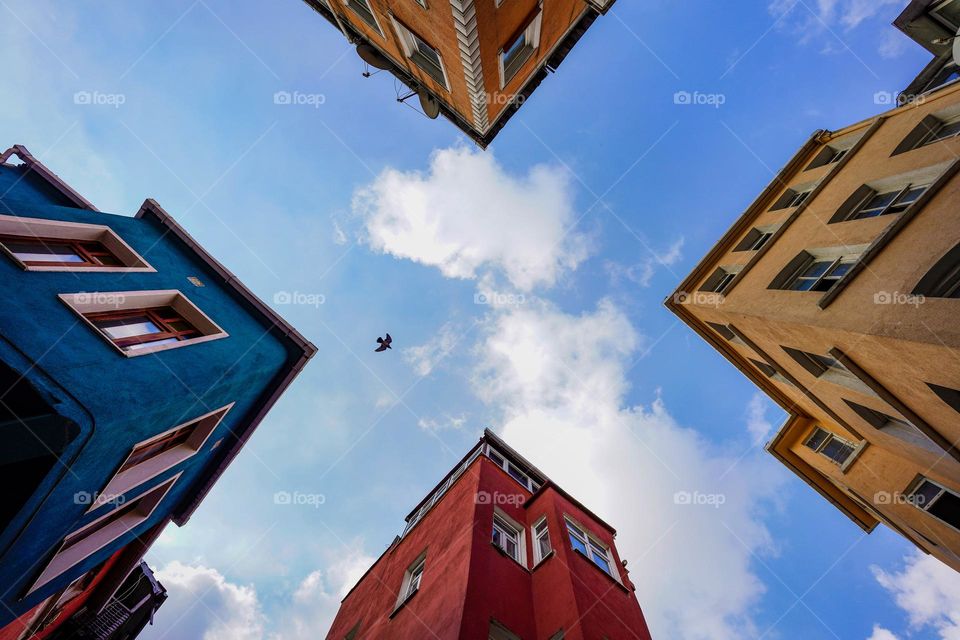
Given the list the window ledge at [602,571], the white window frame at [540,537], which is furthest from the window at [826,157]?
the white window frame at [540,537]

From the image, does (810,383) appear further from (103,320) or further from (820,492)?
(103,320)

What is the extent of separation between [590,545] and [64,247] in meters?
19.5

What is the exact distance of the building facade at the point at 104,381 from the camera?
8.66 metres

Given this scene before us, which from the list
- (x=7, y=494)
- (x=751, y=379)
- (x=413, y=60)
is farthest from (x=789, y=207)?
(x=7, y=494)

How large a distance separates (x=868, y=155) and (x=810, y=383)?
7.36 meters

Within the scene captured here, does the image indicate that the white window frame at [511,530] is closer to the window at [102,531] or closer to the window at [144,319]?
the window at [144,319]

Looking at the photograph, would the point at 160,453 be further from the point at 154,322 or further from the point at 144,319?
the point at 144,319

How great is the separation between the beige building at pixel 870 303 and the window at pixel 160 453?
18.1 meters

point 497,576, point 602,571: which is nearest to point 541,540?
point 602,571

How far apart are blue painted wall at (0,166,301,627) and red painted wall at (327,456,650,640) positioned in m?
8.69

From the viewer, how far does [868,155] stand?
14016 mm

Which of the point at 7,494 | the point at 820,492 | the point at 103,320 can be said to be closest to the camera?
the point at 7,494

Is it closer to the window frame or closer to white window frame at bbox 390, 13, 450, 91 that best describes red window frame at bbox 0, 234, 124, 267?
white window frame at bbox 390, 13, 450, 91

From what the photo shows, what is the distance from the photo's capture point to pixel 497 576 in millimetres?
12797
